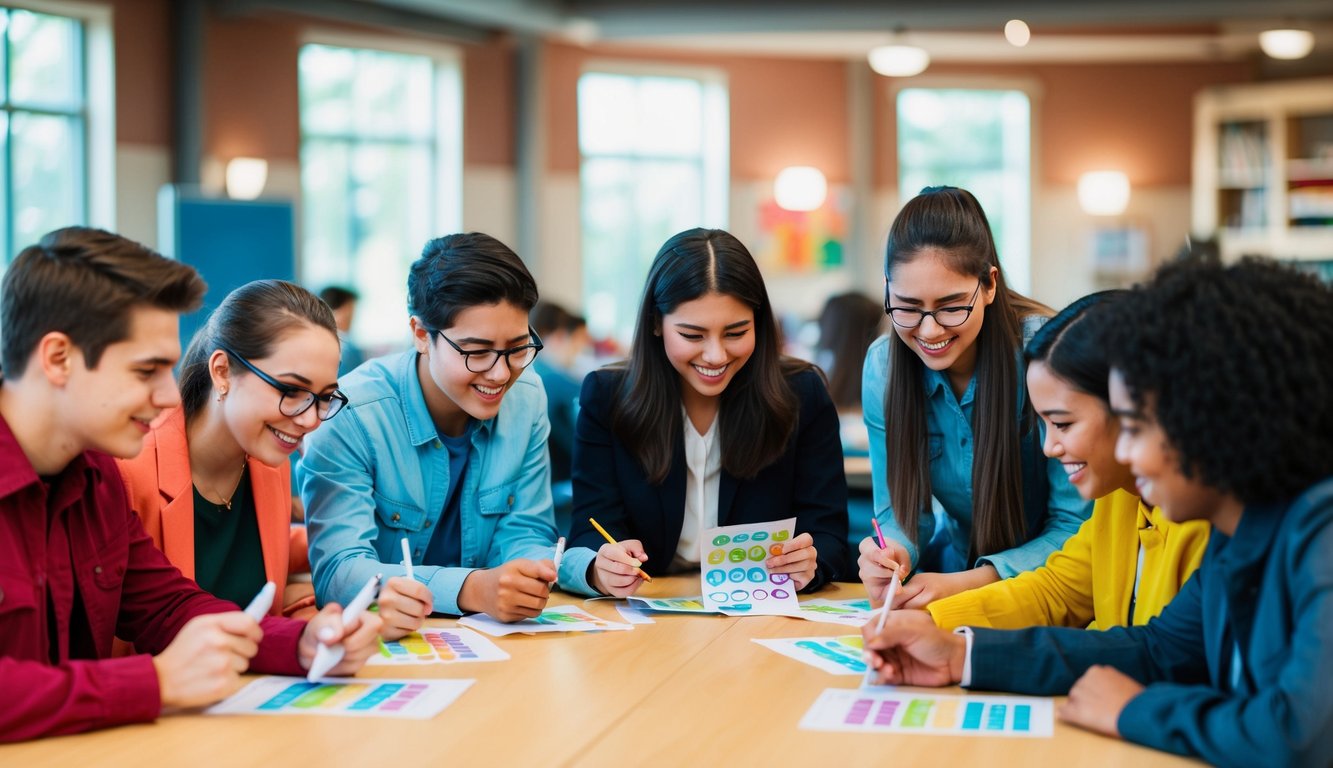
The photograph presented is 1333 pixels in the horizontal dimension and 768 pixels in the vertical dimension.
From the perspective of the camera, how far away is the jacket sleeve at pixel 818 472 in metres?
2.72

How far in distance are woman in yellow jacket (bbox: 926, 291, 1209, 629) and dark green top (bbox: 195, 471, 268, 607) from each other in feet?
3.85

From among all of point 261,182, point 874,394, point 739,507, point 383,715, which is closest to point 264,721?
point 383,715

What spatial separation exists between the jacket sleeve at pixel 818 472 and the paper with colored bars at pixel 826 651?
570mm

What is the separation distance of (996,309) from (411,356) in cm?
114

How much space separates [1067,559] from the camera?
2203 mm

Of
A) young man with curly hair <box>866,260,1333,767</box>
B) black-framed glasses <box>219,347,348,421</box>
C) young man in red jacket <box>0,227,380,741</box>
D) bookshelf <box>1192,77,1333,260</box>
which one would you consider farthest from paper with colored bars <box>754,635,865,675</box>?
bookshelf <box>1192,77,1333,260</box>

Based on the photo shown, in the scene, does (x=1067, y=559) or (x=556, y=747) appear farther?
(x=1067, y=559)

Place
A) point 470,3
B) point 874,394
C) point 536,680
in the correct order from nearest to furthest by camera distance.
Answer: point 536,680 → point 874,394 → point 470,3

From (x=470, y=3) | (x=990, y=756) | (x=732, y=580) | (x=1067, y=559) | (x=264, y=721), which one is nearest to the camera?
(x=990, y=756)

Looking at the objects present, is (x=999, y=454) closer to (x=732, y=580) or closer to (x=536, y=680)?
(x=732, y=580)

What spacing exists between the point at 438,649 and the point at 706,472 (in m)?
0.83

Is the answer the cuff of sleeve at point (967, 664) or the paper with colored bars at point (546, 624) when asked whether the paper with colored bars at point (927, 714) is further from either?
the paper with colored bars at point (546, 624)

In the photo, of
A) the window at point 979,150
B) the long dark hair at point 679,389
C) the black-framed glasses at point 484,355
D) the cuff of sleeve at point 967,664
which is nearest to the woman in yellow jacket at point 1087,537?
the cuff of sleeve at point 967,664

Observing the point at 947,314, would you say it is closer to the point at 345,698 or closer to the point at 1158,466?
the point at 1158,466
